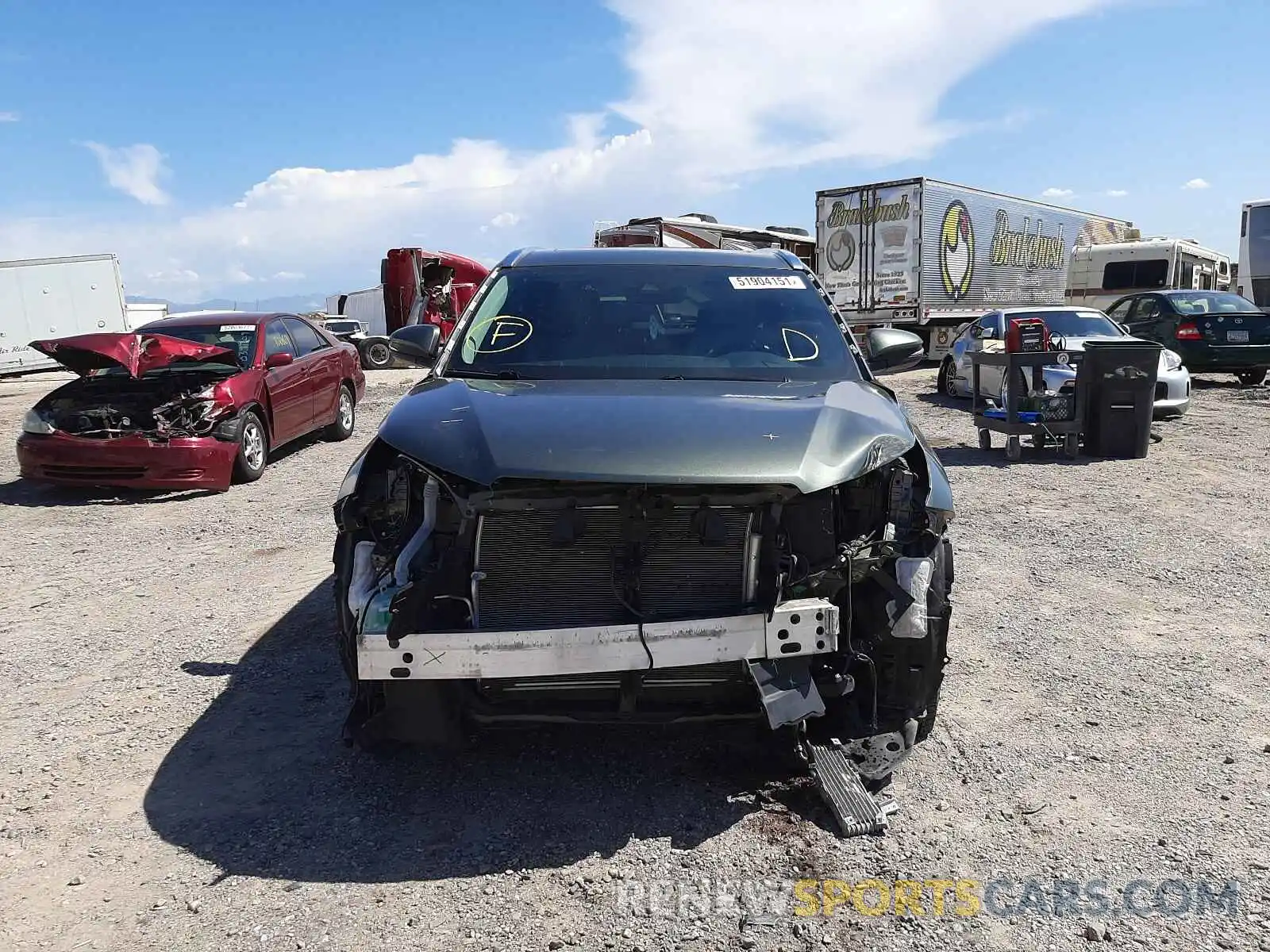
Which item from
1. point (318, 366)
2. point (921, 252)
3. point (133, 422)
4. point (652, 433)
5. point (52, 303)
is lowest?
point (133, 422)

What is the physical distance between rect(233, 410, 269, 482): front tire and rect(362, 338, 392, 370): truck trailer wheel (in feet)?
43.4

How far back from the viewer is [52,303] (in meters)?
25.0

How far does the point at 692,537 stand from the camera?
2934mm

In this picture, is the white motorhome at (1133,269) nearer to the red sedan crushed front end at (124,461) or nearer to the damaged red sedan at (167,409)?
the damaged red sedan at (167,409)

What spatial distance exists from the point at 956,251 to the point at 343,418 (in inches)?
566

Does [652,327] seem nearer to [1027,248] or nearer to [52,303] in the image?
[1027,248]

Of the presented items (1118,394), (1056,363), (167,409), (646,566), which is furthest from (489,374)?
(1118,394)

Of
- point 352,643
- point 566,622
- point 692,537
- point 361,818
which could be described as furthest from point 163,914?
point 692,537

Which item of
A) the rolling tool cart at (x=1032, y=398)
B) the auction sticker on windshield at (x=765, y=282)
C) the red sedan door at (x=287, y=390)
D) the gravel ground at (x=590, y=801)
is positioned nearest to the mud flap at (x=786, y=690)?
the gravel ground at (x=590, y=801)

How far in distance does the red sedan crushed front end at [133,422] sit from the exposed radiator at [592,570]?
6882 millimetres

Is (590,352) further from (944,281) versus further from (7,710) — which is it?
(944,281)

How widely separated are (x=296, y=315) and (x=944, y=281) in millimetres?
14306

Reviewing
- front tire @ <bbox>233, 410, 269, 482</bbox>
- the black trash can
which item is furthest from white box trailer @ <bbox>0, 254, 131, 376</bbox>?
the black trash can

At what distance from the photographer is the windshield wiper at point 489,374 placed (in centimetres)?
388
